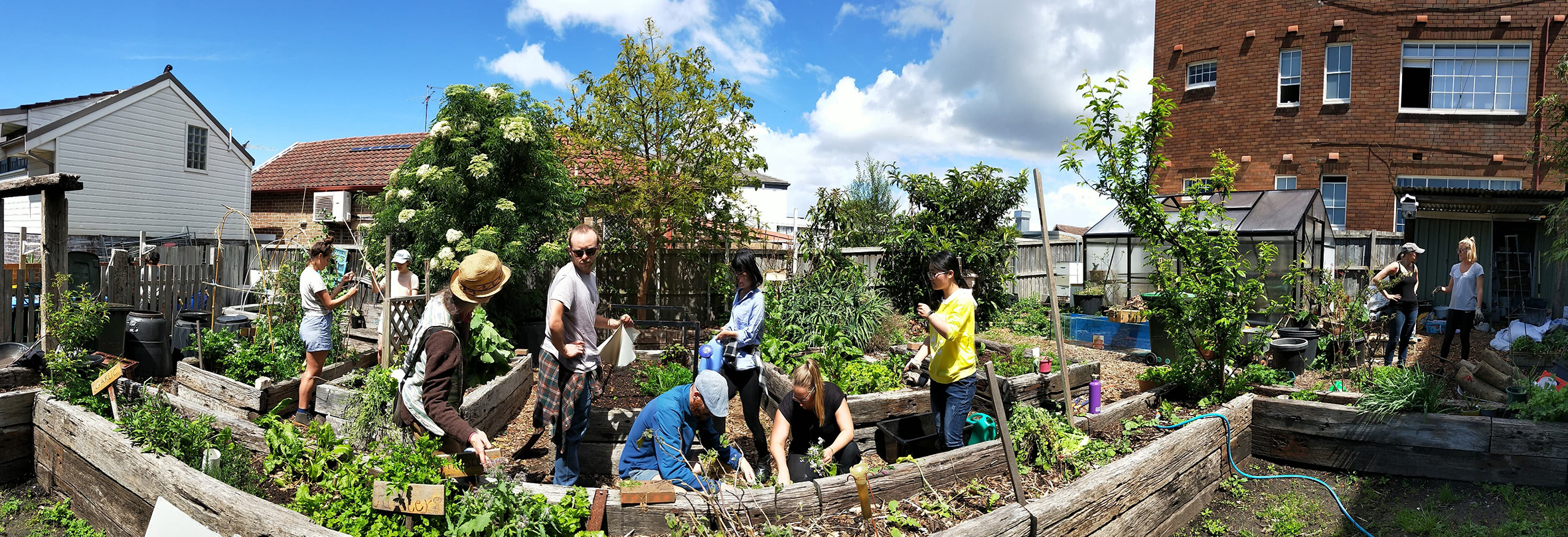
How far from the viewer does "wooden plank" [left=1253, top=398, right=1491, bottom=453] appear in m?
5.12

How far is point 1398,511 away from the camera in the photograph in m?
4.79

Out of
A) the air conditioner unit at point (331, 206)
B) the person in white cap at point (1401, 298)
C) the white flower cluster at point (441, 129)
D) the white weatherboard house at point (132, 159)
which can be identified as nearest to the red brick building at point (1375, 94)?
the person in white cap at point (1401, 298)

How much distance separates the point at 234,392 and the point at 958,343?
5557mm

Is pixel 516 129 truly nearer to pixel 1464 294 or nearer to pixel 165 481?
pixel 165 481

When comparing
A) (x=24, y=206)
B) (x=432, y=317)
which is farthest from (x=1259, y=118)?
(x=24, y=206)

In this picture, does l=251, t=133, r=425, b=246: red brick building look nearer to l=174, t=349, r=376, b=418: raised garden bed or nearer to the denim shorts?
l=174, t=349, r=376, b=418: raised garden bed

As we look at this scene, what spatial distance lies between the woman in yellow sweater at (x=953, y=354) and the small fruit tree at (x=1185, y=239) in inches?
80.8

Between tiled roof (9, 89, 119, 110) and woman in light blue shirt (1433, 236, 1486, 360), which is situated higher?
tiled roof (9, 89, 119, 110)

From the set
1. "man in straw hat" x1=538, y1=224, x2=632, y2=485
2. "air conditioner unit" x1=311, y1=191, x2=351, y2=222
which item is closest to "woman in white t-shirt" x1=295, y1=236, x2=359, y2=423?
"man in straw hat" x1=538, y1=224, x2=632, y2=485

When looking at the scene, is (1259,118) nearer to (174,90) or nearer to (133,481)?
(133,481)

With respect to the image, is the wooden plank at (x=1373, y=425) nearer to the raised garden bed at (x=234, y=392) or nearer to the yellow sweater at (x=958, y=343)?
the yellow sweater at (x=958, y=343)

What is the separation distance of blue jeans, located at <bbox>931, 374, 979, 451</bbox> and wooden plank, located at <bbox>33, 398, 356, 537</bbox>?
3.34 metres

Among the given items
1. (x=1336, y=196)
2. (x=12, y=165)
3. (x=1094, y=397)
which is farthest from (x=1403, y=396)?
(x=12, y=165)

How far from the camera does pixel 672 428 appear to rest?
4.06m
